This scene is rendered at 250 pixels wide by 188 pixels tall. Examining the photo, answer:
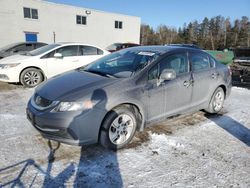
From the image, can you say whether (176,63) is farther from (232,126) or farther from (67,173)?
(67,173)

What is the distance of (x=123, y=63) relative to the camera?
4145 millimetres

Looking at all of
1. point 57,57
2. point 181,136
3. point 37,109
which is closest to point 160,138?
point 181,136

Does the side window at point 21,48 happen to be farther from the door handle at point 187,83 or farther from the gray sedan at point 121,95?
the door handle at point 187,83

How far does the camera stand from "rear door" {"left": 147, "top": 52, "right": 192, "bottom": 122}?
374 cm

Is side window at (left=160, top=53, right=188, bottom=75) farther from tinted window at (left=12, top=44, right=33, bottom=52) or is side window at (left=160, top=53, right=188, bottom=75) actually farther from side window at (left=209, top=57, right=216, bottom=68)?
tinted window at (left=12, top=44, right=33, bottom=52)

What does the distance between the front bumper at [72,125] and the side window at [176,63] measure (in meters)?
1.47

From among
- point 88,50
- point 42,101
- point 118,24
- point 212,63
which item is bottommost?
point 42,101

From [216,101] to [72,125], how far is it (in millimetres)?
3494

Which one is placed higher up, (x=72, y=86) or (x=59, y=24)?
(x=59, y=24)

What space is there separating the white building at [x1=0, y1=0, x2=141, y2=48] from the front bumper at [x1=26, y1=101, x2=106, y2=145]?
2022cm

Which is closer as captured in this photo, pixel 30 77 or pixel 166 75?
pixel 166 75

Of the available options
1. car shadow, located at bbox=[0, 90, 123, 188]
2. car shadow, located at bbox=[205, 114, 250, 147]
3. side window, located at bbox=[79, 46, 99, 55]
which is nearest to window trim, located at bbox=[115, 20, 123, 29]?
side window, located at bbox=[79, 46, 99, 55]

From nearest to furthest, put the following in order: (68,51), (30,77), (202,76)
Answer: (202,76), (30,77), (68,51)

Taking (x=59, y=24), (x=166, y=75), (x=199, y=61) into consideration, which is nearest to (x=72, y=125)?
(x=166, y=75)
